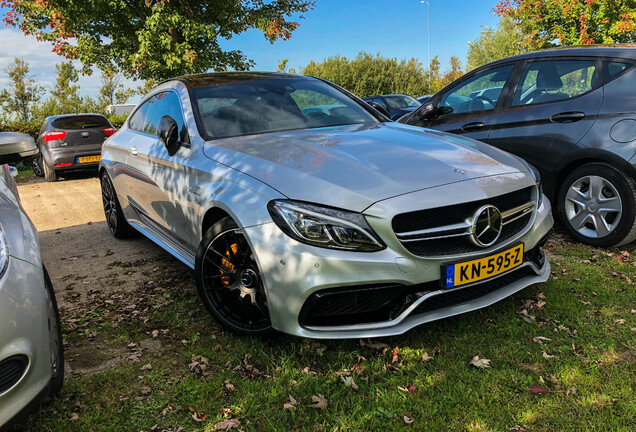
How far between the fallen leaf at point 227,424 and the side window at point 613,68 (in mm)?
3846

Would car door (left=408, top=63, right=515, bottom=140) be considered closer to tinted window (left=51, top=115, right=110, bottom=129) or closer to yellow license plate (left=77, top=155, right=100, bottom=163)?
yellow license plate (left=77, top=155, right=100, bottom=163)

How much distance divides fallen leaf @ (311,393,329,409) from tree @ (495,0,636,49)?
63.2ft

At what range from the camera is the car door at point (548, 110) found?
417cm

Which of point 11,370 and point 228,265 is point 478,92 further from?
point 11,370

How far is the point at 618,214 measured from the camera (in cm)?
401

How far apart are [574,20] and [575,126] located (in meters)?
18.8

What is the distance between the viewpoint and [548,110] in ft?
14.5

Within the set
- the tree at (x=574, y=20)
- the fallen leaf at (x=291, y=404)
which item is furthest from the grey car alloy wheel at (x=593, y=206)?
the tree at (x=574, y=20)

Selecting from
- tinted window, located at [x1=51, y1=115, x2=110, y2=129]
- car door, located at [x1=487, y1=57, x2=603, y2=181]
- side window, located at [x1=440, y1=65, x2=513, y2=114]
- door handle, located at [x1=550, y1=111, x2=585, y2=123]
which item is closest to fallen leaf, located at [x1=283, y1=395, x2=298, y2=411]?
car door, located at [x1=487, y1=57, x2=603, y2=181]

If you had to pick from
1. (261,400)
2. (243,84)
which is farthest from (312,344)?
(243,84)

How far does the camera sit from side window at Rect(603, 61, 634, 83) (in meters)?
3.98

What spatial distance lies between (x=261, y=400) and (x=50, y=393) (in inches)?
37.0

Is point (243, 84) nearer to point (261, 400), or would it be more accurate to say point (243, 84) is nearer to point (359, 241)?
point (359, 241)

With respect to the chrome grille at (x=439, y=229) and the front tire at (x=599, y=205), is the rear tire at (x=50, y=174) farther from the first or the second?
the chrome grille at (x=439, y=229)
